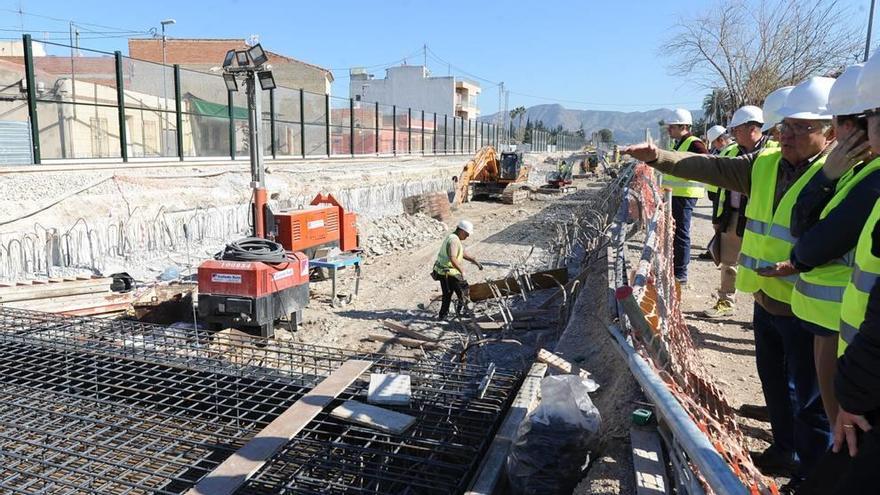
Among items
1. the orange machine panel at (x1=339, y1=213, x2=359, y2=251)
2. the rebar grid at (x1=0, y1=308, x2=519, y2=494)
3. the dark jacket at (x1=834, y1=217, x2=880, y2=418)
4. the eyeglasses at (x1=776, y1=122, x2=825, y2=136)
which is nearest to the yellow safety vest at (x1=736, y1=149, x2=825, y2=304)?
the eyeglasses at (x1=776, y1=122, x2=825, y2=136)

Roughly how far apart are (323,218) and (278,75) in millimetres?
36273

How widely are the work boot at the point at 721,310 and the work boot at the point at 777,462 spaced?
2923mm

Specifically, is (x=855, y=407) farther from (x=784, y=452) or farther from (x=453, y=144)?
(x=453, y=144)

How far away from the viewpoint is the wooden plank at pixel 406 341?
7.46 metres

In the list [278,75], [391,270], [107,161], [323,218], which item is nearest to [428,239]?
[391,270]

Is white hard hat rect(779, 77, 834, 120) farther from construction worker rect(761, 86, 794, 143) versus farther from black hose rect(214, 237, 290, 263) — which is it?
black hose rect(214, 237, 290, 263)

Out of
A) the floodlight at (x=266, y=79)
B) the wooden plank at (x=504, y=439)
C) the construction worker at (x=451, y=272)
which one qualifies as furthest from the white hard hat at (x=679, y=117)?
the floodlight at (x=266, y=79)

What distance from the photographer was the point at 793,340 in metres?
2.89

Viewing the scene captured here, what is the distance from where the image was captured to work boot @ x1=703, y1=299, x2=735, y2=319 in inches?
235

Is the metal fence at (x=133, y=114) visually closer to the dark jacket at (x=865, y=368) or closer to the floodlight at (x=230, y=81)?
the floodlight at (x=230, y=81)

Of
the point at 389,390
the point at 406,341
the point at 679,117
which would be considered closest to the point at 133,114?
the point at 406,341

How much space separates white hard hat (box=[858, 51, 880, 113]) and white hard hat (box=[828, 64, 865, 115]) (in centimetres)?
27

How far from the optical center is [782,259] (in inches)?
118

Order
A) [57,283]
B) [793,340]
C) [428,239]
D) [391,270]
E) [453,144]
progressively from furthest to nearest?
[453,144] < [428,239] < [391,270] < [57,283] < [793,340]
